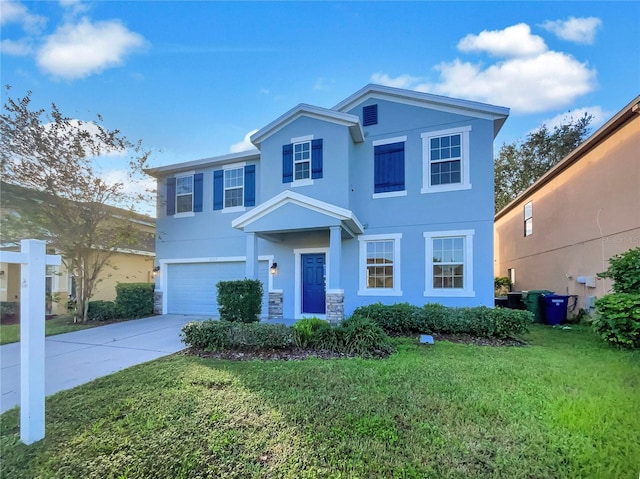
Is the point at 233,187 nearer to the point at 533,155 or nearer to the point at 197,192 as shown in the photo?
the point at 197,192

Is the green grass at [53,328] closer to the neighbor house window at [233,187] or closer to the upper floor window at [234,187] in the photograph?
the upper floor window at [234,187]

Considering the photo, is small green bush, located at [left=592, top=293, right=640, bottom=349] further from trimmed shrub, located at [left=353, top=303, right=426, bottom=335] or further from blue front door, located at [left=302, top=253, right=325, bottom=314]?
blue front door, located at [left=302, top=253, right=325, bottom=314]

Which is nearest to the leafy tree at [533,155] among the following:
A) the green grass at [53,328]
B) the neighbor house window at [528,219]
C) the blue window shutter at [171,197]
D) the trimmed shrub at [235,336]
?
the neighbor house window at [528,219]

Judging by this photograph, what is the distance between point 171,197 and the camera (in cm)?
1188

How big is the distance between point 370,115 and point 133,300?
10.2 metres

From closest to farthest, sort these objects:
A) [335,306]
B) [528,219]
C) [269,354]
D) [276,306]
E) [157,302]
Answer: [269,354] → [335,306] → [276,306] → [157,302] → [528,219]

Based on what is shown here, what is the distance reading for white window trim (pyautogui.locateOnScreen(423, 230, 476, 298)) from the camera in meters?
8.33

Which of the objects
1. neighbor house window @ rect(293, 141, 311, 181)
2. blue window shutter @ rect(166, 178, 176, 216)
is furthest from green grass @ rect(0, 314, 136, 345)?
neighbor house window @ rect(293, 141, 311, 181)

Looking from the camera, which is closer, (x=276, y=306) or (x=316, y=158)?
(x=316, y=158)

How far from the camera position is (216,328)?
6367 millimetres

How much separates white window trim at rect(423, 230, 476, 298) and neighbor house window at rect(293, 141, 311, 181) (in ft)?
13.3

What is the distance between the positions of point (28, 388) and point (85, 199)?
8.84 metres

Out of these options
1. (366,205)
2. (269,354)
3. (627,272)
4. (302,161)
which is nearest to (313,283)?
(366,205)

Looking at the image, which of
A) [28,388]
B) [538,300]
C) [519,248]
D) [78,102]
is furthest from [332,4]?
[519,248]
